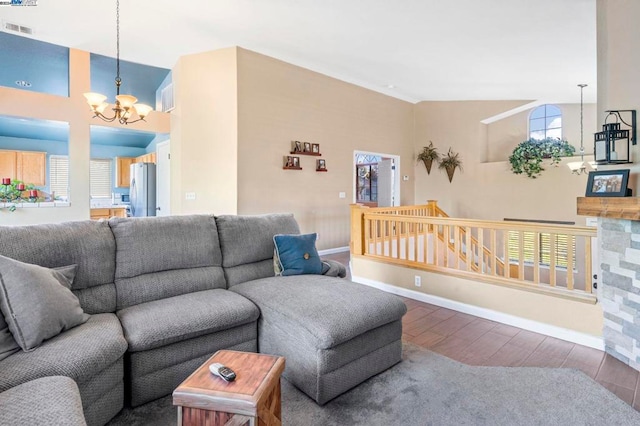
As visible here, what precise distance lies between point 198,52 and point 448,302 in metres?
5.06

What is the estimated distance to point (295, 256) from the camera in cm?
300

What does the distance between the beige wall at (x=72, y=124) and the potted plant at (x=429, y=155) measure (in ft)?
20.9

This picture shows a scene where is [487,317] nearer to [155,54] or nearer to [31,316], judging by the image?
[31,316]

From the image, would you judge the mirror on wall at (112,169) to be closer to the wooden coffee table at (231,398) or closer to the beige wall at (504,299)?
the beige wall at (504,299)

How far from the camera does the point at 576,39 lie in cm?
404

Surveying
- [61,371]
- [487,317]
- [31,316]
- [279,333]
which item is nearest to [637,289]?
[487,317]

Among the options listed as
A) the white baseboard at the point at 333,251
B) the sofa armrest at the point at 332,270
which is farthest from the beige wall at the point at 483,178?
the sofa armrest at the point at 332,270

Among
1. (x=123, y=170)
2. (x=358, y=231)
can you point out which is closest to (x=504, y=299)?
(x=358, y=231)

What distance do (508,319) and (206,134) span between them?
4728 millimetres

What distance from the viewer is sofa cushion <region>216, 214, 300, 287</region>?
2.90 m

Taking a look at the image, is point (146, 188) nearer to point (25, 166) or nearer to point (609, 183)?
point (25, 166)

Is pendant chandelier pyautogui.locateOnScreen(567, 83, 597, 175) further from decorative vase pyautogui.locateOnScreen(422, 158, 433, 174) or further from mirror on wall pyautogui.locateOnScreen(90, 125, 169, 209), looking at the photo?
mirror on wall pyautogui.locateOnScreen(90, 125, 169, 209)

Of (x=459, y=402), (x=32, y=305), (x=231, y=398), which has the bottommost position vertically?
(x=459, y=402)

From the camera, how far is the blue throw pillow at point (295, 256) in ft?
9.79
